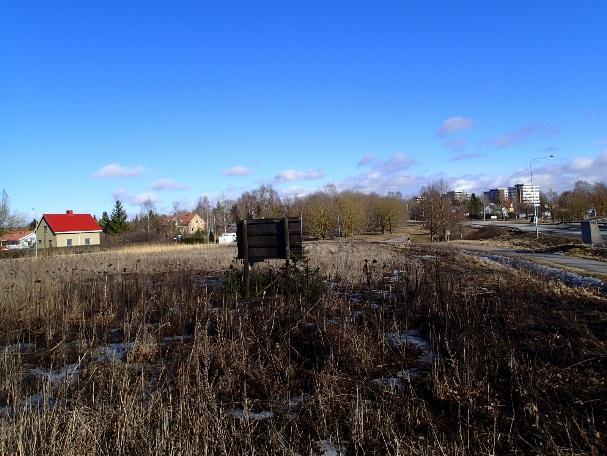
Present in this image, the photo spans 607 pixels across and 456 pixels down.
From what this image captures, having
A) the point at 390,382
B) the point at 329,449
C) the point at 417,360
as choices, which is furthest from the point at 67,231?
the point at 329,449

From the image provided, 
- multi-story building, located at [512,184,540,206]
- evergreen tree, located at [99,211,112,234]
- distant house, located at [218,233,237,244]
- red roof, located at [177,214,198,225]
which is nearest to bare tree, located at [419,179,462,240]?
multi-story building, located at [512,184,540,206]

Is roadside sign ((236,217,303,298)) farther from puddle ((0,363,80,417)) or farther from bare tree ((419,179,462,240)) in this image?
bare tree ((419,179,462,240))

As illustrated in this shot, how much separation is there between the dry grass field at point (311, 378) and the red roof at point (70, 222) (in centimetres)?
6089

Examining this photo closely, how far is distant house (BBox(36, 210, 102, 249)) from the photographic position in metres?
63.1

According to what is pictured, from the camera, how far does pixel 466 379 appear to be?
16.0 feet

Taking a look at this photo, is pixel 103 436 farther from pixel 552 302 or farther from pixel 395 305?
pixel 552 302

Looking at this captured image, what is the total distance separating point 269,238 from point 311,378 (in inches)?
203

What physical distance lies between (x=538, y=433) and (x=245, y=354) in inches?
134

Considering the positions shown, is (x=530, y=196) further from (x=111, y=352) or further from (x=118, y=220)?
(x=111, y=352)

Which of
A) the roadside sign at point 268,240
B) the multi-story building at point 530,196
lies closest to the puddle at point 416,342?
the roadside sign at point 268,240

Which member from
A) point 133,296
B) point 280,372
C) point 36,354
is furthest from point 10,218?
point 280,372

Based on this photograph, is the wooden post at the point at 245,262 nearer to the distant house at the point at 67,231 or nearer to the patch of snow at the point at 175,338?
the patch of snow at the point at 175,338

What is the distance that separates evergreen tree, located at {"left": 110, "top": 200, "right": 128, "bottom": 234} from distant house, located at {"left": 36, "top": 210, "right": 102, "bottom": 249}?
3638 millimetres

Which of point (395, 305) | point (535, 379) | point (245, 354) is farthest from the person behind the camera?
point (395, 305)
